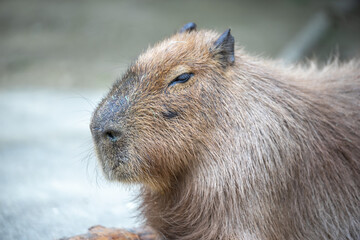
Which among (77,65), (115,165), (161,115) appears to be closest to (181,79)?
(161,115)

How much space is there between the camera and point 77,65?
1362 cm

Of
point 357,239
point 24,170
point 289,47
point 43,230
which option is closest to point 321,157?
point 357,239

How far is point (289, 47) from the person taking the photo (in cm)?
1106

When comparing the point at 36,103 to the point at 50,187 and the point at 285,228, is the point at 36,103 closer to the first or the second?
the point at 50,187

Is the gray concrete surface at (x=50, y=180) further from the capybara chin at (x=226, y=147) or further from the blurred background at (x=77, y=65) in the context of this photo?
the capybara chin at (x=226, y=147)

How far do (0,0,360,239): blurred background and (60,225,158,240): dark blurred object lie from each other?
341mm

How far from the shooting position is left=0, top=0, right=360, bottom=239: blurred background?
192 inches

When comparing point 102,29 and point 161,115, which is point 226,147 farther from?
point 102,29

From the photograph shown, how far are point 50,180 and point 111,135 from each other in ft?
9.09

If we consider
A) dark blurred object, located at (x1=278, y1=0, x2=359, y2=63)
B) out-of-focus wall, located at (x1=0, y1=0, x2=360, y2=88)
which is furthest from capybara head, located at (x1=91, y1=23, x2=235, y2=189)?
out-of-focus wall, located at (x1=0, y1=0, x2=360, y2=88)

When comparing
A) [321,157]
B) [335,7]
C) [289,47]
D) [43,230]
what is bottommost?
[43,230]

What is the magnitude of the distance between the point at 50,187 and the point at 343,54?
7.79m

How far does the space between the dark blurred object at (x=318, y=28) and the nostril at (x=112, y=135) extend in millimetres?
7927

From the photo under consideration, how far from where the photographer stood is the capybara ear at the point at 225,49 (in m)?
3.57
